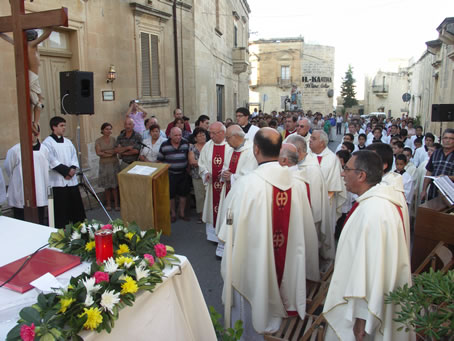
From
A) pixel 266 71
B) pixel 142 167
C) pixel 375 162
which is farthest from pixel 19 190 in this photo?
pixel 266 71

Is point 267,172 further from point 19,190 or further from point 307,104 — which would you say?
point 307,104

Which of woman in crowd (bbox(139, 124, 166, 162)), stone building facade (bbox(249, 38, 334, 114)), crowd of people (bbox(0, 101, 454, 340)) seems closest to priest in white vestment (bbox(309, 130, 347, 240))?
crowd of people (bbox(0, 101, 454, 340))

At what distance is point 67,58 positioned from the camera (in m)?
9.19

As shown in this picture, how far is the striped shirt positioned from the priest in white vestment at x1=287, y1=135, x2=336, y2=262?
8.86 ft

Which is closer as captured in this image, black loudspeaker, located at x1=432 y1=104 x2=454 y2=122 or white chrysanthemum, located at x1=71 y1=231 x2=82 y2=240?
white chrysanthemum, located at x1=71 y1=231 x2=82 y2=240

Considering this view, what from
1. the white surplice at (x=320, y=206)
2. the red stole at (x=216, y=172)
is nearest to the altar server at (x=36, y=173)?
the red stole at (x=216, y=172)

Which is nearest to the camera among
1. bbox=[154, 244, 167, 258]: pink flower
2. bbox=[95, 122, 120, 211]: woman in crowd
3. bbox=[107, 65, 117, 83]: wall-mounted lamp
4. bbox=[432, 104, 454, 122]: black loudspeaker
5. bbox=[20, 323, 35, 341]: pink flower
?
bbox=[20, 323, 35, 341]: pink flower

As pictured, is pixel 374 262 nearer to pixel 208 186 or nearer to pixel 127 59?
pixel 208 186

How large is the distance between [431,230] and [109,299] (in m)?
3.29

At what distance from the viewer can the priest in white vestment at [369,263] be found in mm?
2572

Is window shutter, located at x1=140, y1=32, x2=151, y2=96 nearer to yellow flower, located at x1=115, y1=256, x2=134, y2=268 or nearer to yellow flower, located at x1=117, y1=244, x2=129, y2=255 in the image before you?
yellow flower, located at x1=117, y1=244, x2=129, y2=255

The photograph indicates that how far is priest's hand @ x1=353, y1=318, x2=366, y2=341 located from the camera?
2.67 meters

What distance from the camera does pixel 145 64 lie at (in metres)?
11.8

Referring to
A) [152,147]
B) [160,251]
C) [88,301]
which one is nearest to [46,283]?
[88,301]
